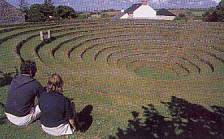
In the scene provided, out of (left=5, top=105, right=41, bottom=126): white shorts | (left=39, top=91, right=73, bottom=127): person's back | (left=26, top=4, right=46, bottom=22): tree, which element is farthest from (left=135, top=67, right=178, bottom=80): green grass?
Answer: (left=26, top=4, right=46, bottom=22): tree

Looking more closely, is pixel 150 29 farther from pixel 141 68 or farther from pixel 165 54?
pixel 141 68

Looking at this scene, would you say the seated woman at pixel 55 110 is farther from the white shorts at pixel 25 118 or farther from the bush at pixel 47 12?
the bush at pixel 47 12

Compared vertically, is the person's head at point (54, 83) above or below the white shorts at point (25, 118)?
above

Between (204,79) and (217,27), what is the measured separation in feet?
57.4

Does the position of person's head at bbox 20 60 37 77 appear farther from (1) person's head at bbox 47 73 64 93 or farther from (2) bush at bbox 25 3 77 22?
(2) bush at bbox 25 3 77 22

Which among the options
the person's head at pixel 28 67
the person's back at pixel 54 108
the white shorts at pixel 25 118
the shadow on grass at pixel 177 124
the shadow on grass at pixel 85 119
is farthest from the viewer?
the shadow on grass at pixel 177 124

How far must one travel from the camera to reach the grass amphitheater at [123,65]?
10.7 metres

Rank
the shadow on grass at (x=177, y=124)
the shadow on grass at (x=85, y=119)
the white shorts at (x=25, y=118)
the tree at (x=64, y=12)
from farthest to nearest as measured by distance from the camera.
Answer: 1. the tree at (x=64, y=12)
2. the shadow on grass at (x=177, y=124)
3. the shadow on grass at (x=85, y=119)
4. the white shorts at (x=25, y=118)

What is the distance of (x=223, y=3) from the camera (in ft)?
188

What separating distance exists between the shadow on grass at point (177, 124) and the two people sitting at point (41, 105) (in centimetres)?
126

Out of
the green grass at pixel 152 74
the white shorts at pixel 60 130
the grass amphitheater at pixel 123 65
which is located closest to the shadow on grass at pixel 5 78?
the grass amphitheater at pixel 123 65

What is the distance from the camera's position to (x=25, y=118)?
8594 millimetres

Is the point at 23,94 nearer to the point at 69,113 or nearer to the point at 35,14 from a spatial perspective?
the point at 69,113

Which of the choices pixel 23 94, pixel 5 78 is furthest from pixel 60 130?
pixel 5 78
